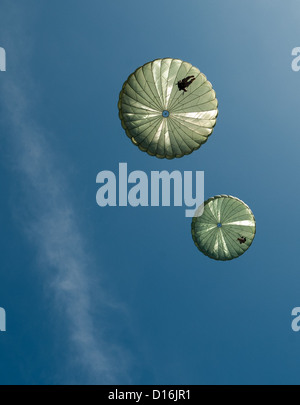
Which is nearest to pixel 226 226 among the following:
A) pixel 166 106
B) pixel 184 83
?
pixel 166 106

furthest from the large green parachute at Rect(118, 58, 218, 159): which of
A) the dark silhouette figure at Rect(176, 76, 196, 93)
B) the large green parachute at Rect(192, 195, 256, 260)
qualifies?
the large green parachute at Rect(192, 195, 256, 260)

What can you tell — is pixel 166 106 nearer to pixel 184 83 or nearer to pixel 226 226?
pixel 184 83

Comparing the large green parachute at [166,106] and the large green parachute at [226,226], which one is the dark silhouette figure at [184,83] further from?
the large green parachute at [226,226]

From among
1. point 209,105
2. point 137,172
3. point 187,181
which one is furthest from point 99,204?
point 209,105

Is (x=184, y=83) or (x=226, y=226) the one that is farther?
(x=226, y=226)

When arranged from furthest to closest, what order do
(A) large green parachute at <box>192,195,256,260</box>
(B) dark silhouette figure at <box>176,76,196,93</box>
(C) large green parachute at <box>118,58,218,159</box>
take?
1. (A) large green parachute at <box>192,195,256,260</box>
2. (C) large green parachute at <box>118,58,218,159</box>
3. (B) dark silhouette figure at <box>176,76,196,93</box>

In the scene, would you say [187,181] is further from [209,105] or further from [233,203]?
[209,105]

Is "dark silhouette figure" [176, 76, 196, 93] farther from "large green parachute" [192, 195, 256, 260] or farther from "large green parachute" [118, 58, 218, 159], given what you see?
"large green parachute" [192, 195, 256, 260]
